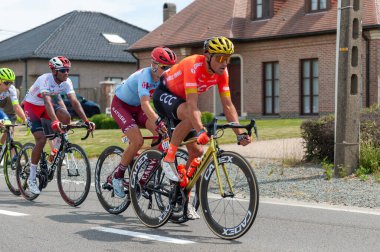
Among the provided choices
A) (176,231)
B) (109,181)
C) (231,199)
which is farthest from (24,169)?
(231,199)

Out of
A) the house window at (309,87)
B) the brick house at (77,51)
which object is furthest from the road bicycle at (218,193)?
the brick house at (77,51)

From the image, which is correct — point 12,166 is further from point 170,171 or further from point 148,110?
point 170,171

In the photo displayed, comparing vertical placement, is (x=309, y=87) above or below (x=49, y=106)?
above

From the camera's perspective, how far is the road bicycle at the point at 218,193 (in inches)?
258

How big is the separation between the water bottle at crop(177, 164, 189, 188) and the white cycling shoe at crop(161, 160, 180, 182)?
4 centimetres

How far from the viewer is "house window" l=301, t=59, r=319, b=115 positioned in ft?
94.8

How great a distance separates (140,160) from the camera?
7.82 metres

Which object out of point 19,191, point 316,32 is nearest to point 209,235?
point 19,191

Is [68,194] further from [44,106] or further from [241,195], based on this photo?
[241,195]

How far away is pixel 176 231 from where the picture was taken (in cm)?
755

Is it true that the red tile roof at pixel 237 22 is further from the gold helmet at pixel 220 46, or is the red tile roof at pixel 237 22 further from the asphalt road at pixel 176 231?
the gold helmet at pixel 220 46

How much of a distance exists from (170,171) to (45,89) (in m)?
2.99

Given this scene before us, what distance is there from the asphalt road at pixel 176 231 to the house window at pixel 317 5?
19958 mm

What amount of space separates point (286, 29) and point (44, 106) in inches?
807
